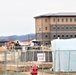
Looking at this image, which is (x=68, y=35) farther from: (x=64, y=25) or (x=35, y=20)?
(x=35, y=20)

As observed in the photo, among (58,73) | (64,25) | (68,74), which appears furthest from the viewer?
(64,25)

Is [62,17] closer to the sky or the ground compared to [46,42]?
closer to the sky

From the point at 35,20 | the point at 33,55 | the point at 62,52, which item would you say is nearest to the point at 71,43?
the point at 62,52

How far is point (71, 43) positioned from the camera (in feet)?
98.6

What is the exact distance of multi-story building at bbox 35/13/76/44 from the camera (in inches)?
4338

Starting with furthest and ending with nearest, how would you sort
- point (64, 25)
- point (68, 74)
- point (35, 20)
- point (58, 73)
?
point (35, 20)
point (64, 25)
point (58, 73)
point (68, 74)

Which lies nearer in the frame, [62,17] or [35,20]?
[62,17]

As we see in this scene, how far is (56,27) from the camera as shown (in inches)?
4338

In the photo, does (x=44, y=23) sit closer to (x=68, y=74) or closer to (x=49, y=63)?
(x=49, y=63)

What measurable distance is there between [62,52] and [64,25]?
3226 inches

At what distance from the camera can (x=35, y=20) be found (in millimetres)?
126188

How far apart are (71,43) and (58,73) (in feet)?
10.2

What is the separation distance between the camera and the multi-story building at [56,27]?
110188mm

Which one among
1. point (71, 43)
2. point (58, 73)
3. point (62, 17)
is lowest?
point (58, 73)
